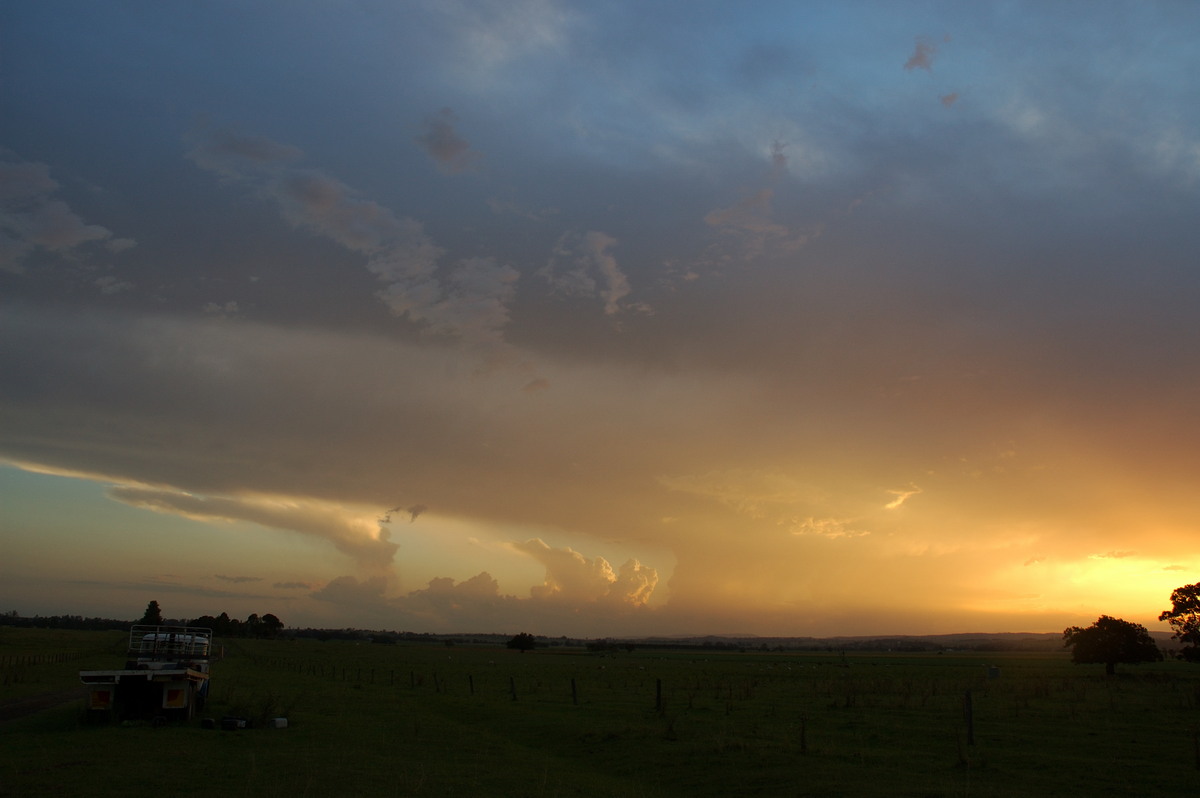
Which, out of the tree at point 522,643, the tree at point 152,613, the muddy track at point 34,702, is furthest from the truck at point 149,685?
the tree at point 522,643

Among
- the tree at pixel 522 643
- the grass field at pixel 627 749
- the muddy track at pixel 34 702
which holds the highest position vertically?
the grass field at pixel 627 749

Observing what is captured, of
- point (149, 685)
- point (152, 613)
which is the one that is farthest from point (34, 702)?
point (152, 613)

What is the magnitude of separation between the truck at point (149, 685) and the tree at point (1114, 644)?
6265cm

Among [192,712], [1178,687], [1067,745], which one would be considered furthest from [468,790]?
[1178,687]

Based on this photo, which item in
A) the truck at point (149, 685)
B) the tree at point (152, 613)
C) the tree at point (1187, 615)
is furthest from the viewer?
the tree at point (152, 613)

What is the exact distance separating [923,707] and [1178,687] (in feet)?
74.0

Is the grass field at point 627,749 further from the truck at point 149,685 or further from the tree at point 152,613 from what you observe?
the tree at point 152,613

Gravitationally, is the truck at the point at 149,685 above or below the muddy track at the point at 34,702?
above

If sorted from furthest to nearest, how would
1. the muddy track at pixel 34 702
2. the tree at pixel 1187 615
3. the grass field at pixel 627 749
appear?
the tree at pixel 1187 615, the muddy track at pixel 34 702, the grass field at pixel 627 749

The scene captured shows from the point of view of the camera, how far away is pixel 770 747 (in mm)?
21750

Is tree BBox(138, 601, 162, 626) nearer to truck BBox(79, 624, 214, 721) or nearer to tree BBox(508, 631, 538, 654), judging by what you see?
tree BBox(508, 631, 538, 654)

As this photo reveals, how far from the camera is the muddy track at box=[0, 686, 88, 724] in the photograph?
Result: 27.7m

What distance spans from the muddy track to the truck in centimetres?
408

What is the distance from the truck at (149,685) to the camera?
24.6m
